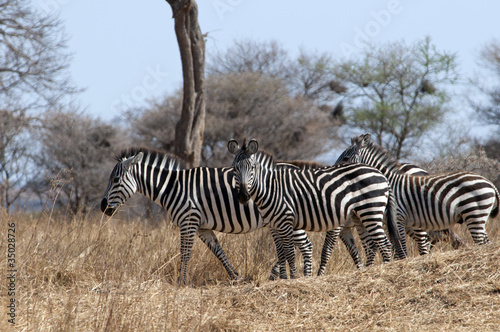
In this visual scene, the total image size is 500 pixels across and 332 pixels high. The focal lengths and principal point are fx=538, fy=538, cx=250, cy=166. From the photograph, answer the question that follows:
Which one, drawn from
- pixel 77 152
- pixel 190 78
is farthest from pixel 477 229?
pixel 77 152

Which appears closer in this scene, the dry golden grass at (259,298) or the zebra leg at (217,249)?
the dry golden grass at (259,298)

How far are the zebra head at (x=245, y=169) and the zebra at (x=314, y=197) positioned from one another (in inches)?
0.8

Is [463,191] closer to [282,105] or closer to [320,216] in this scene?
[320,216]

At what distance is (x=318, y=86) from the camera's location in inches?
1209

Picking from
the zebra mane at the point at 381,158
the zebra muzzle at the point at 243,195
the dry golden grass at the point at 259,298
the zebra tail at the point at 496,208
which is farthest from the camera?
the zebra mane at the point at 381,158

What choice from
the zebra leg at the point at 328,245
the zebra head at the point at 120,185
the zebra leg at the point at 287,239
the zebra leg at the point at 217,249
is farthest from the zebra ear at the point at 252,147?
the zebra leg at the point at 328,245

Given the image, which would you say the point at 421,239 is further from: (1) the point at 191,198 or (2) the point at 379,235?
(1) the point at 191,198

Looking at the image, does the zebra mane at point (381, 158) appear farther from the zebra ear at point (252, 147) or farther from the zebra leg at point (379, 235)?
the zebra ear at point (252, 147)

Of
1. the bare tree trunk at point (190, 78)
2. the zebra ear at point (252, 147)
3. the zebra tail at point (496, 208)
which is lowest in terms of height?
the zebra tail at point (496, 208)

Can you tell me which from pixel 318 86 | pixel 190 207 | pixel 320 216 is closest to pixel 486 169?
pixel 320 216

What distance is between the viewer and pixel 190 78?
13.1 meters

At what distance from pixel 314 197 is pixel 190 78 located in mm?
7012

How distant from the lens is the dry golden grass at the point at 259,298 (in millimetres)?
4703

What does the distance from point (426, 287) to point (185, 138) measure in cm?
833
